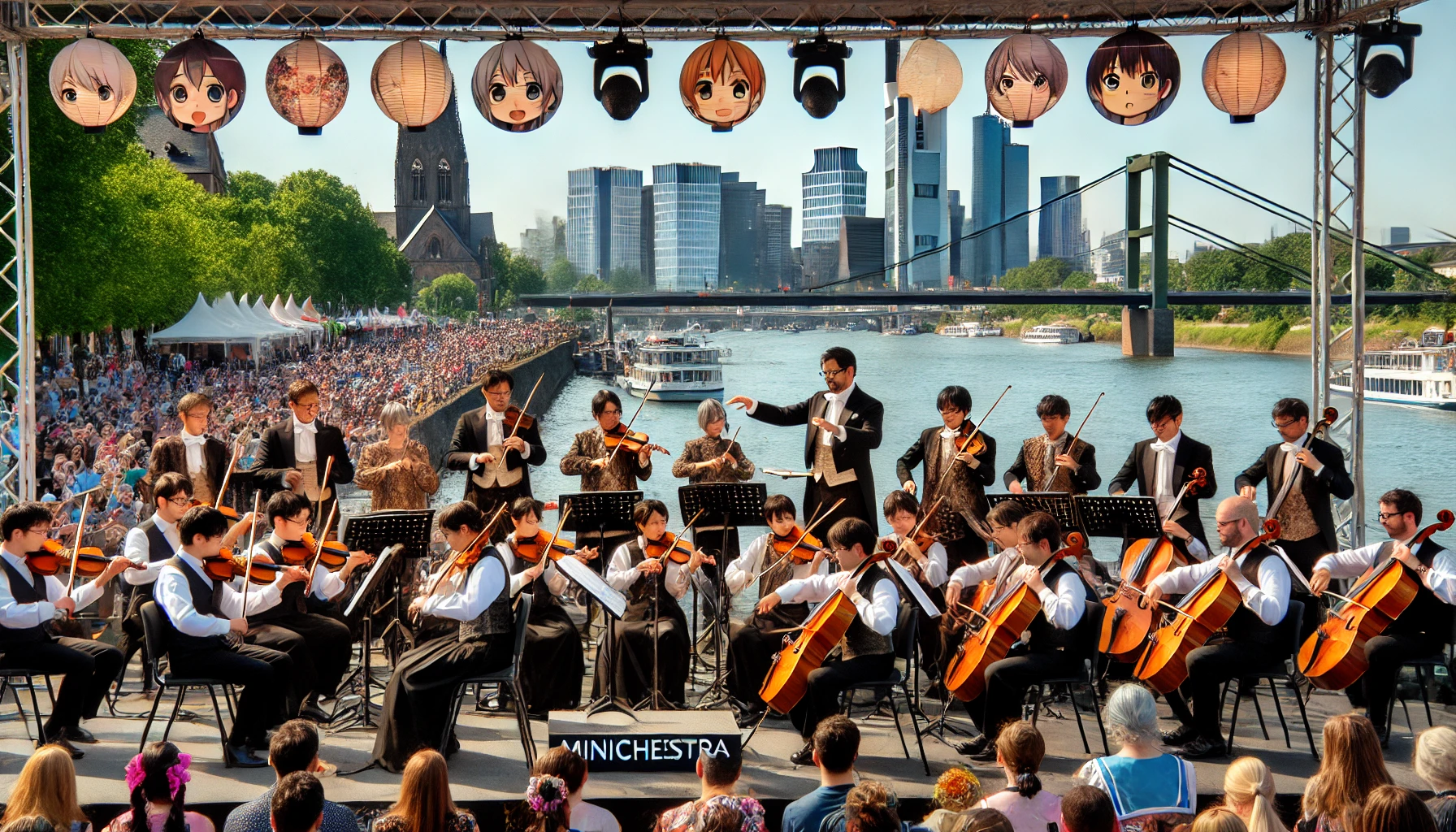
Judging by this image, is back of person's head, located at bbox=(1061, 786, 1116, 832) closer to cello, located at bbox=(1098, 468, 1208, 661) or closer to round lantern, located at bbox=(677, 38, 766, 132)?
cello, located at bbox=(1098, 468, 1208, 661)

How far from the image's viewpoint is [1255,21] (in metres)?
7.11

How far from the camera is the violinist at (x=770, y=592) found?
621cm

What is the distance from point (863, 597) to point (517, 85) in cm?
337

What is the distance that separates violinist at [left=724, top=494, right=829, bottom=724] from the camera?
621cm

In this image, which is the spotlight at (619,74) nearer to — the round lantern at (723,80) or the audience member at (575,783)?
the round lantern at (723,80)

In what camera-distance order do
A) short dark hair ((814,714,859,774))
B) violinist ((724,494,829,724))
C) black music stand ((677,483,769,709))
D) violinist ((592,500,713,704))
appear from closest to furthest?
1. short dark hair ((814,714,859,774))
2. violinist ((724,494,829,724))
3. violinist ((592,500,713,704))
4. black music stand ((677,483,769,709))

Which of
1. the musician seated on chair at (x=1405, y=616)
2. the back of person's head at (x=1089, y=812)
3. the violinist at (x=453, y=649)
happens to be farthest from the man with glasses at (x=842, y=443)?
the back of person's head at (x=1089, y=812)

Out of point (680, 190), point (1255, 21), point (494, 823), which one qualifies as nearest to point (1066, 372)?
point (680, 190)

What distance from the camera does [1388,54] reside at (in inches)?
281

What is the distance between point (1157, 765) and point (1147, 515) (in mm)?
2192

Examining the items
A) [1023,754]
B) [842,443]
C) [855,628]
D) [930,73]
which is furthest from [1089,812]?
[930,73]

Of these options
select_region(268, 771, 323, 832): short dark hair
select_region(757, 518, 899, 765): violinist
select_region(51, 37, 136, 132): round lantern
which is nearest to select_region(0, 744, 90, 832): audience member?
select_region(268, 771, 323, 832): short dark hair

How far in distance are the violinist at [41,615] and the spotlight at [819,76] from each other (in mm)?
4303

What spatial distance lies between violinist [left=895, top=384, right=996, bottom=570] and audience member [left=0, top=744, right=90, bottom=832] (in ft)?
14.4
